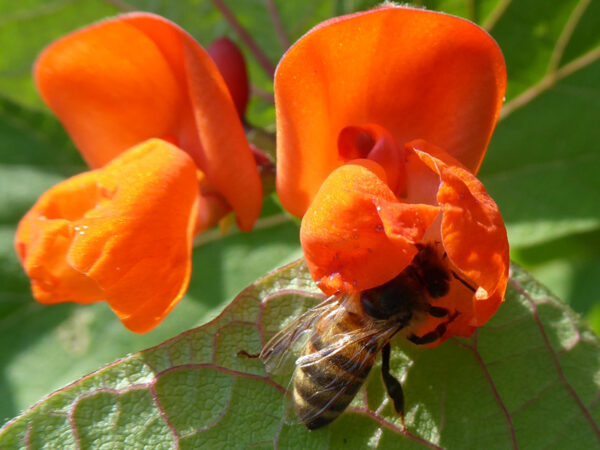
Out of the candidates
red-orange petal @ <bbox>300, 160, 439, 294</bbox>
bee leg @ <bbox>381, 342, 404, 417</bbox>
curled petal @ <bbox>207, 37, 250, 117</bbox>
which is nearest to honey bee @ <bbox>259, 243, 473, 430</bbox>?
bee leg @ <bbox>381, 342, 404, 417</bbox>

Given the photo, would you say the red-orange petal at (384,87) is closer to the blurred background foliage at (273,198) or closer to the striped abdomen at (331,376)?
the striped abdomen at (331,376)

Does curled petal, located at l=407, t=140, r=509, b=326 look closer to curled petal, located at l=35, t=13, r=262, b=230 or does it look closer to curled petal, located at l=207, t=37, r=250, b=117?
curled petal, located at l=35, t=13, r=262, b=230

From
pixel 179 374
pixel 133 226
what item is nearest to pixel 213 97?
pixel 133 226

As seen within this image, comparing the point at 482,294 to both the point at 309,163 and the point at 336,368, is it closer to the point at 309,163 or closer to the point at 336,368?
the point at 336,368

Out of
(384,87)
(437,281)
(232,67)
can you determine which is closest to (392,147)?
(384,87)

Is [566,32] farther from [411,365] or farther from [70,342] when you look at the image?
[70,342]

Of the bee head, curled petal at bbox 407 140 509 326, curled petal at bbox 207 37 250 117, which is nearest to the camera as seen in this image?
curled petal at bbox 407 140 509 326
